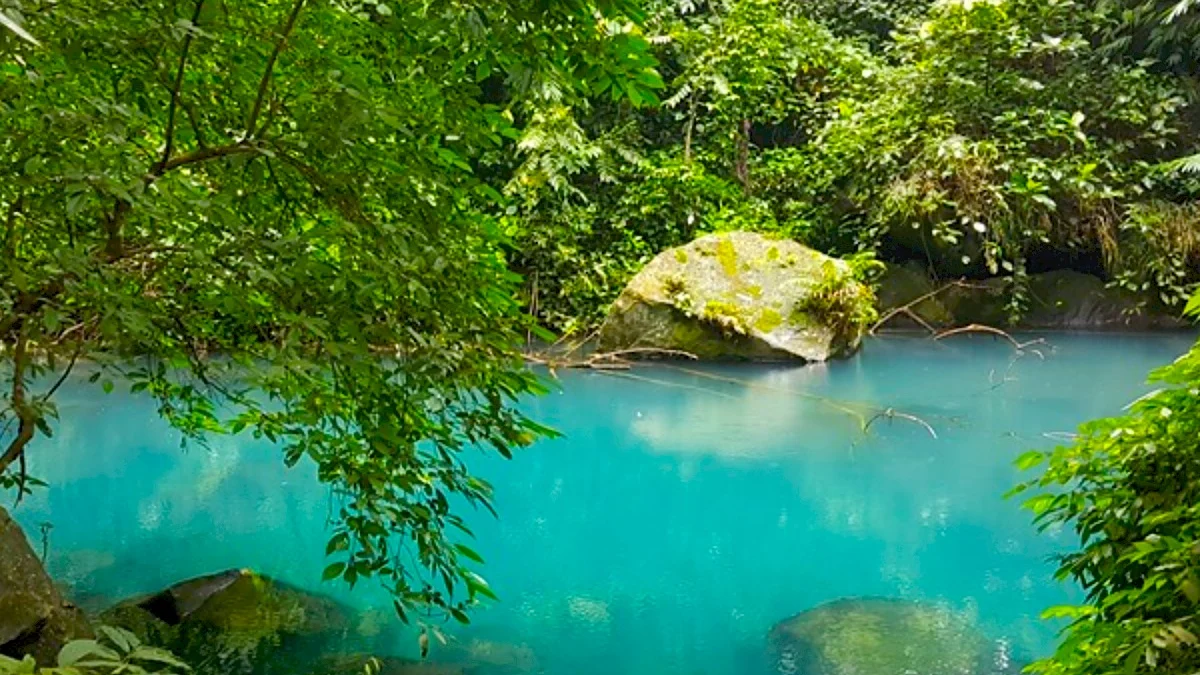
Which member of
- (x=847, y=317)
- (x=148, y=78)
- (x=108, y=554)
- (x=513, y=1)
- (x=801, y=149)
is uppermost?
(x=801, y=149)

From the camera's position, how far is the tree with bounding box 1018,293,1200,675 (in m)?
1.09

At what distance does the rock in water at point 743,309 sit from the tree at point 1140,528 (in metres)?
5.64

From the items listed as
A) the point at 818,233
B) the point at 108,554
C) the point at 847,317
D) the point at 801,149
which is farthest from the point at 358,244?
the point at 801,149

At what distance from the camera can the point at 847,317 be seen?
733 centimetres

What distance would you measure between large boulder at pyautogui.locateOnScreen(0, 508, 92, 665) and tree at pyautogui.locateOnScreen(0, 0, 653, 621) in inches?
32.5

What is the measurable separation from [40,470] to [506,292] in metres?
3.74

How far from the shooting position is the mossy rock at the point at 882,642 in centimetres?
262

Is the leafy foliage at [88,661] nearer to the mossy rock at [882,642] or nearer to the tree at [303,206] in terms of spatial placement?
the tree at [303,206]

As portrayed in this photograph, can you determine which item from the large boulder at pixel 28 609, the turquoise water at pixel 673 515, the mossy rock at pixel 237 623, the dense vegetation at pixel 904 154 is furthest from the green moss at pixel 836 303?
the large boulder at pixel 28 609

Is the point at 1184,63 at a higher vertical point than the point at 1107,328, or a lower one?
higher

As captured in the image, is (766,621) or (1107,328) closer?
(766,621)

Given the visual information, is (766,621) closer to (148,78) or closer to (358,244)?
(358,244)

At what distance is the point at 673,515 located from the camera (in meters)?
4.02

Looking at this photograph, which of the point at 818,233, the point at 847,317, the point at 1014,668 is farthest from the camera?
the point at 818,233
